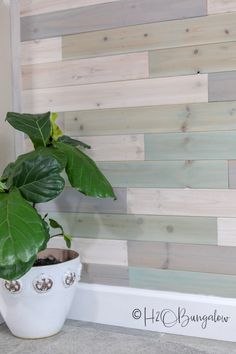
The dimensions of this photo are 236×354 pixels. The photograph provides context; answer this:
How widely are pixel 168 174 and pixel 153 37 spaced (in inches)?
22.1

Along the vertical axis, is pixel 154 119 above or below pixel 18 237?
above

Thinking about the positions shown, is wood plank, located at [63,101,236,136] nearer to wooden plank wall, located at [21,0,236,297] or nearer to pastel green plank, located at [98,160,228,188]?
wooden plank wall, located at [21,0,236,297]

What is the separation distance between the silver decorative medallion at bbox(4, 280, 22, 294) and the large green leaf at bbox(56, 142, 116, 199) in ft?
1.40

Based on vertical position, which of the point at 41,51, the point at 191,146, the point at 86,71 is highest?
the point at 41,51

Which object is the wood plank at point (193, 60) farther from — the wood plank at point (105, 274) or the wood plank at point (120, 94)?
the wood plank at point (105, 274)

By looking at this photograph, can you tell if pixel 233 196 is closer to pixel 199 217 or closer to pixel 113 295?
pixel 199 217

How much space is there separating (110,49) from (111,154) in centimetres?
45

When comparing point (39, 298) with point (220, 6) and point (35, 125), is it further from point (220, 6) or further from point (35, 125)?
point (220, 6)

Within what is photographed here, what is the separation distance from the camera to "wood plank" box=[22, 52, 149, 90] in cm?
183

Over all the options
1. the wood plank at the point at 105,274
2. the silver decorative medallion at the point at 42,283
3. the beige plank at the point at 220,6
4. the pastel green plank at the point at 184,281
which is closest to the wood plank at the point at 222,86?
the beige plank at the point at 220,6

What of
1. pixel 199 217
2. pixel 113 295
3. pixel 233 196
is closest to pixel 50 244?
pixel 113 295

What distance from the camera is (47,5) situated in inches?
77.4

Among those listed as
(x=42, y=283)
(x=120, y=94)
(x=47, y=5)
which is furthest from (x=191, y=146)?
(x=47, y=5)

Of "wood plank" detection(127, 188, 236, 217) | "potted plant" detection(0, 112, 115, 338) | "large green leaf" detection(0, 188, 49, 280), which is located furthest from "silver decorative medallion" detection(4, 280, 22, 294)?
"wood plank" detection(127, 188, 236, 217)
